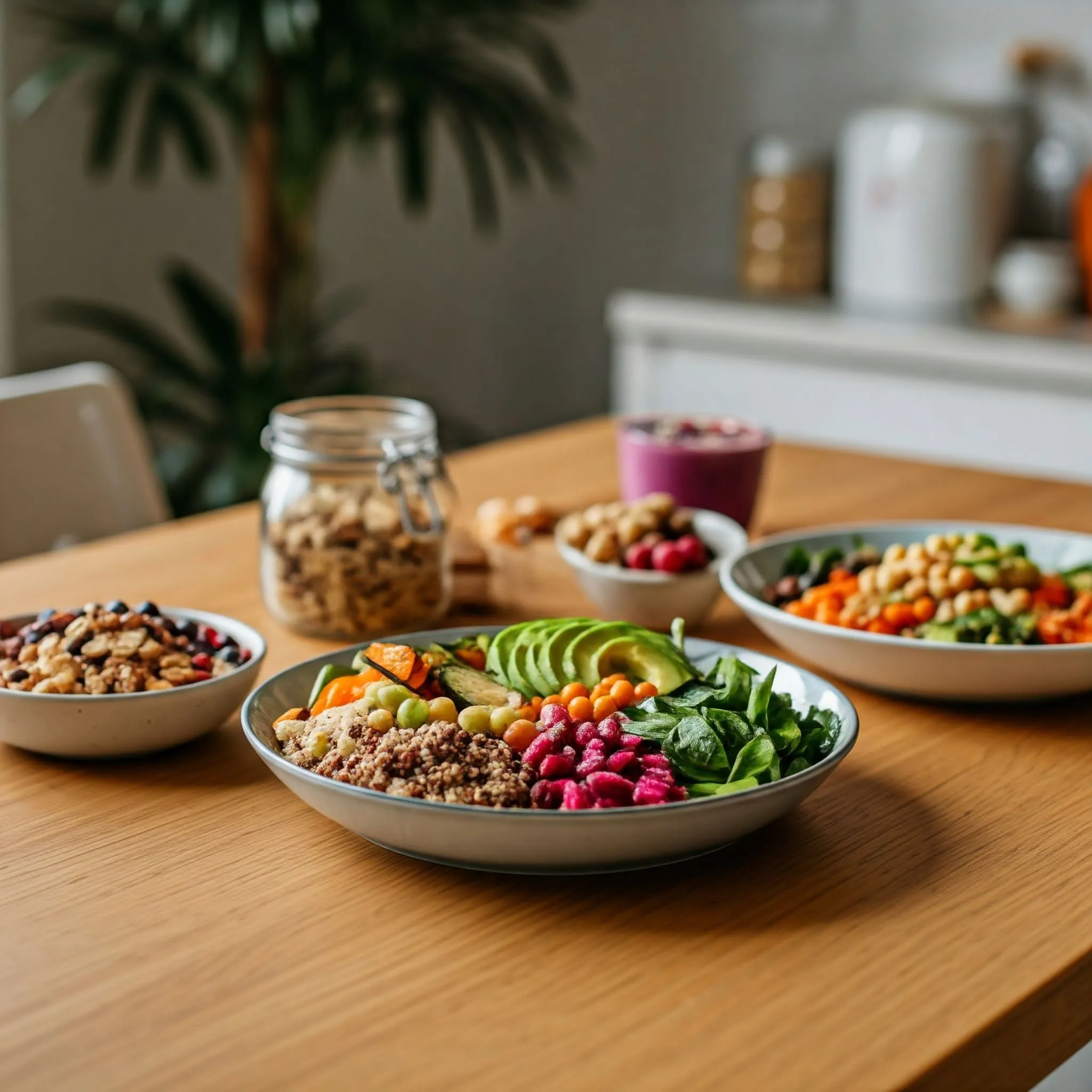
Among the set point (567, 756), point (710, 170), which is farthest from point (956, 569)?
point (710, 170)

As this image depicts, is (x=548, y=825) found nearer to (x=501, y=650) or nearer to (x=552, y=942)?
(x=552, y=942)

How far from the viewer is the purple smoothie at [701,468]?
5.06 ft

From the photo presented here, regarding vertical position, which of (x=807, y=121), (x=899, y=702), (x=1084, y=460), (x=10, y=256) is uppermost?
(x=807, y=121)

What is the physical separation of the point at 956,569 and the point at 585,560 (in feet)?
1.01

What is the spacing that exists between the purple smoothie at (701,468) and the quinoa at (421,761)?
2.24 ft

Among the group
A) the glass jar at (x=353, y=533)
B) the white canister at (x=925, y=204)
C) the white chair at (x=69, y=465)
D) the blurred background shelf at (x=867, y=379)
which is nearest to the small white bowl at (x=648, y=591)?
the glass jar at (x=353, y=533)

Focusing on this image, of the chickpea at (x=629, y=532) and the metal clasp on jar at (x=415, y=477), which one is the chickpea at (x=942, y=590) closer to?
Answer: the chickpea at (x=629, y=532)

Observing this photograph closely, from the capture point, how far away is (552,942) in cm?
79

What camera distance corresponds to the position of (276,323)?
119 inches

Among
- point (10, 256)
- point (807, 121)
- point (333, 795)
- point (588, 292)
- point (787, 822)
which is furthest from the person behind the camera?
point (588, 292)

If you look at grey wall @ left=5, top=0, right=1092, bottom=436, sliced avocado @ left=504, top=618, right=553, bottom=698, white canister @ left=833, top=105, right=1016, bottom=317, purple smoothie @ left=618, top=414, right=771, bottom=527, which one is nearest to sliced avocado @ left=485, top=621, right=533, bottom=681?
sliced avocado @ left=504, top=618, right=553, bottom=698

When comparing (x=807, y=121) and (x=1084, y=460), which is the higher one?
(x=807, y=121)

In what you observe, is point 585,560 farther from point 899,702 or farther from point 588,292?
point 588,292

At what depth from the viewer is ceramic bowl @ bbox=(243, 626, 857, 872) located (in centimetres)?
80
